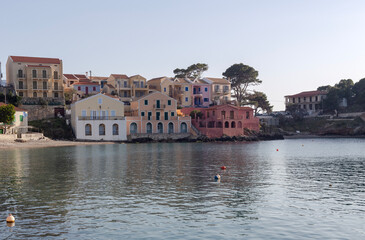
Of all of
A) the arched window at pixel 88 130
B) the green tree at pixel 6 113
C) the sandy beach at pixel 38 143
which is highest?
the green tree at pixel 6 113

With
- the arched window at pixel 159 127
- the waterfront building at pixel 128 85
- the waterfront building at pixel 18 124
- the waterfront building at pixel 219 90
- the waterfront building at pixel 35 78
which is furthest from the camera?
the waterfront building at pixel 219 90

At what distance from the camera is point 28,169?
40.3m

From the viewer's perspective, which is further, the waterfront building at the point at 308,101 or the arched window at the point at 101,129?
the waterfront building at the point at 308,101

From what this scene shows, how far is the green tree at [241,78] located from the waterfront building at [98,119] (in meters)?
50.2

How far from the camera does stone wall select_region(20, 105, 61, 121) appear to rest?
89.9m

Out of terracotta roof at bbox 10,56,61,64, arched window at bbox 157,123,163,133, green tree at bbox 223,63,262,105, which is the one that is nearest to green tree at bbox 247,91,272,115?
green tree at bbox 223,63,262,105

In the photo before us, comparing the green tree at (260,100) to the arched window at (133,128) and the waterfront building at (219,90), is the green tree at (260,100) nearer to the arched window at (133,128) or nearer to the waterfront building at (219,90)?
the waterfront building at (219,90)

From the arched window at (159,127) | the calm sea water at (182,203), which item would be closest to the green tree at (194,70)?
the arched window at (159,127)

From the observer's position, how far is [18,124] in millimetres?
81375

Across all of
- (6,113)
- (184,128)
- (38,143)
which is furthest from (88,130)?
(184,128)

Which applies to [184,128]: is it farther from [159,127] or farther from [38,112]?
[38,112]

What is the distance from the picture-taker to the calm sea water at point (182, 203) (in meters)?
18.4

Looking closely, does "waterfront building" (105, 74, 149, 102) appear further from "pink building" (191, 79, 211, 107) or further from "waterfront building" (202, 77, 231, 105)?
"waterfront building" (202, 77, 231, 105)

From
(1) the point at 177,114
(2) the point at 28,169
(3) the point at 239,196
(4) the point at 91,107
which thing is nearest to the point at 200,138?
(1) the point at 177,114
